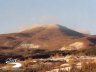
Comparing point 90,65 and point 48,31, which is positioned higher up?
point 48,31

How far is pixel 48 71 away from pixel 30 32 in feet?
358

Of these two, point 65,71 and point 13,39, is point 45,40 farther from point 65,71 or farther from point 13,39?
point 65,71

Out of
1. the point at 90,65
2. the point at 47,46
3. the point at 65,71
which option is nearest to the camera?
the point at 65,71

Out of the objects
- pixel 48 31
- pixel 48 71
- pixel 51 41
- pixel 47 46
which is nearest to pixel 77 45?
pixel 47 46

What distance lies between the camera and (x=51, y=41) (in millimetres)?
104625

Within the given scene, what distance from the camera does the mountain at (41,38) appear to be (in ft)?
321

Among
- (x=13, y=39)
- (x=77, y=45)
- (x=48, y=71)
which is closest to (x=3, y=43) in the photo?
(x=13, y=39)

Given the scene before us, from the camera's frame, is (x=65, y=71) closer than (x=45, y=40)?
Yes

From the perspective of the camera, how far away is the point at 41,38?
11012 cm

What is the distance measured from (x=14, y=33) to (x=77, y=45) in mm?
45925

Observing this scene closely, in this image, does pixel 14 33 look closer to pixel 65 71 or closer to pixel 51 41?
pixel 51 41

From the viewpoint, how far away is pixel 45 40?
10619 centimetres

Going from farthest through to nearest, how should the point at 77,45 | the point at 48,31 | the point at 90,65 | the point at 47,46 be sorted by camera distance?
the point at 48,31, the point at 47,46, the point at 77,45, the point at 90,65

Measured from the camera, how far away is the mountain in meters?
97.9
